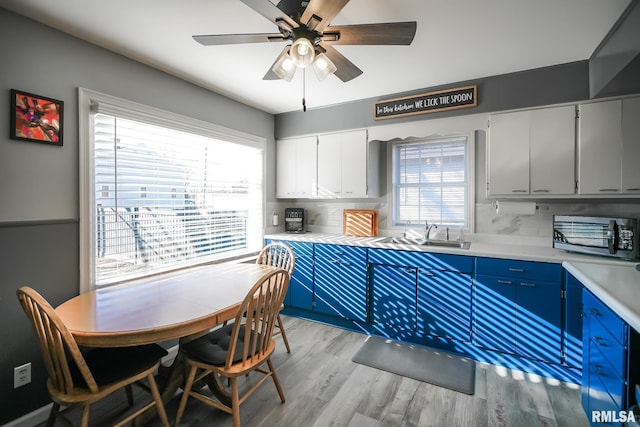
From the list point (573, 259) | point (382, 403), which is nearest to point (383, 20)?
point (573, 259)

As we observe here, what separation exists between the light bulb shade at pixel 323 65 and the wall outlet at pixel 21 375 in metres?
2.60

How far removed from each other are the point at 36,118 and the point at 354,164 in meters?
2.75

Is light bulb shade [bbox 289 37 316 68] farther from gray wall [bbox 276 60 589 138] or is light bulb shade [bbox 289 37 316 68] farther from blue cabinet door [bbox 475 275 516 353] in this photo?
blue cabinet door [bbox 475 275 516 353]

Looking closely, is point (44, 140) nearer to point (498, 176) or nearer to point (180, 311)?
point (180, 311)

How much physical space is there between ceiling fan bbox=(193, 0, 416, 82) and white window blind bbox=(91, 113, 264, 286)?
1.25 m

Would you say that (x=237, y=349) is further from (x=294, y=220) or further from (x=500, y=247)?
(x=500, y=247)

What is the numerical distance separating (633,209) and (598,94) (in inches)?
40.1

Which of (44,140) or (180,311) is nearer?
(180,311)

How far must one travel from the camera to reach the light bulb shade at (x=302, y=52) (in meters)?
1.56

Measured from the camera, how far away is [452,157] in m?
3.28

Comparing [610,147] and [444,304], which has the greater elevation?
[610,147]

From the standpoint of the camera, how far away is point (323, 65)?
179 cm

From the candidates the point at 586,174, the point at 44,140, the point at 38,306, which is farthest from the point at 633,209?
the point at 44,140

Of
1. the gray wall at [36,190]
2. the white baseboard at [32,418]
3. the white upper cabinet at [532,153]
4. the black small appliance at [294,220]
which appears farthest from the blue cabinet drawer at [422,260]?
the white baseboard at [32,418]
